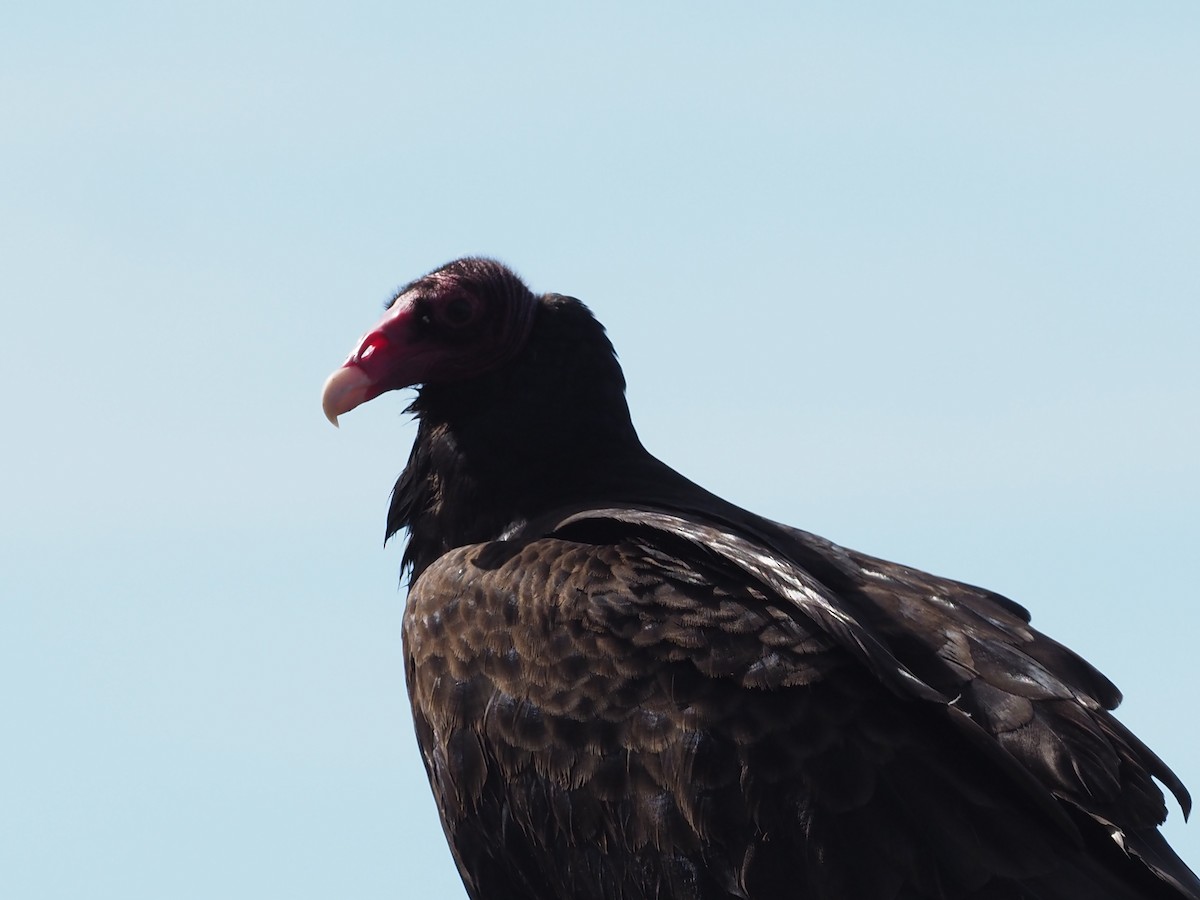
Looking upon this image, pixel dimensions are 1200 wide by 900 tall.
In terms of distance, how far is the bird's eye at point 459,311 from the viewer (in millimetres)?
7289

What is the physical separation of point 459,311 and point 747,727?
2.11m

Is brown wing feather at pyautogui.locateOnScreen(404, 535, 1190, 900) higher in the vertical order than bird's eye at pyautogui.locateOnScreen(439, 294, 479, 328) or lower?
lower

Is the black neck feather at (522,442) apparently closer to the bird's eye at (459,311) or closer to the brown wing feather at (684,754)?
the bird's eye at (459,311)

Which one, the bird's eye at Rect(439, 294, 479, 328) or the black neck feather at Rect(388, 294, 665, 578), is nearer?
the black neck feather at Rect(388, 294, 665, 578)

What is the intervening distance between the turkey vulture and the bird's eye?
50 cm

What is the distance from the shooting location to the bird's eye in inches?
287

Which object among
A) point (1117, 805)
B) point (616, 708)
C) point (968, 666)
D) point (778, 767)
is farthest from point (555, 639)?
point (1117, 805)

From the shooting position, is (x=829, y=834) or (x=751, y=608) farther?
(x=751, y=608)

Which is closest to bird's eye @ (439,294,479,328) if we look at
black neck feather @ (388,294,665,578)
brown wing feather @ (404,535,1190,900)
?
black neck feather @ (388,294,665,578)

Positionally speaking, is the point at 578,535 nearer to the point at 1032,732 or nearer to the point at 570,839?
the point at 570,839

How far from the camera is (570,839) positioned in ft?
20.0

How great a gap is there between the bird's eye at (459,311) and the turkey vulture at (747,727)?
1.65 feet

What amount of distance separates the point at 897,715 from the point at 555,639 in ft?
3.36

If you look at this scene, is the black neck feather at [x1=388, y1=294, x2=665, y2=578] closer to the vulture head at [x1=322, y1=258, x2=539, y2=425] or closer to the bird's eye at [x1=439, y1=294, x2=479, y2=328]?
the vulture head at [x1=322, y1=258, x2=539, y2=425]
